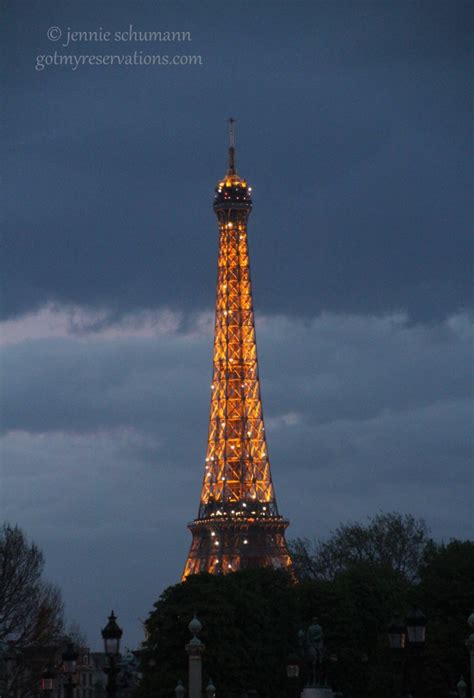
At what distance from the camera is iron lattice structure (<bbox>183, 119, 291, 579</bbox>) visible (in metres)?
164

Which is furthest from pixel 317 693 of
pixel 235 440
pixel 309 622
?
pixel 235 440

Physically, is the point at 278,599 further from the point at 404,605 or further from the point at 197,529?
the point at 197,529

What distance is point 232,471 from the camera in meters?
172

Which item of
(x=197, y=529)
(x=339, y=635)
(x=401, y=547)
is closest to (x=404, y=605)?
(x=339, y=635)

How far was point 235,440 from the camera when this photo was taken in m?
173

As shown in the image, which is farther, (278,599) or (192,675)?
(278,599)

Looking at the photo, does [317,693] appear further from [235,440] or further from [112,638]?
[235,440]

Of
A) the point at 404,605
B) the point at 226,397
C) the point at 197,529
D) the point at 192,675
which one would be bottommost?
the point at 192,675

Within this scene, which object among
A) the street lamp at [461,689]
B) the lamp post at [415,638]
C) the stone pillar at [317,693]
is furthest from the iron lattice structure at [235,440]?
the lamp post at [415,638]

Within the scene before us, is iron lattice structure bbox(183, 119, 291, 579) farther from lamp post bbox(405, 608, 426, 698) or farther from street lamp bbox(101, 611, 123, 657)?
lamp post bbox(405, 608, 426, 698)

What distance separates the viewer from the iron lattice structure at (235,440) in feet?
538

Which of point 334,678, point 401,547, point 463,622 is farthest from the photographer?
point 401,547

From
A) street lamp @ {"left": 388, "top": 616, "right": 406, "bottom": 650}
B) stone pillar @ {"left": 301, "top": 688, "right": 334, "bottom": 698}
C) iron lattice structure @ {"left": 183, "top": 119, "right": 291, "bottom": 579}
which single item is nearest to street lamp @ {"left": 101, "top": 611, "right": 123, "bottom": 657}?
street lamp @ {"left": 388, "top": 616, "right": 406, "bottom": 650}

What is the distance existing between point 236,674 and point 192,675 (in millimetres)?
37651
